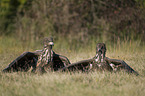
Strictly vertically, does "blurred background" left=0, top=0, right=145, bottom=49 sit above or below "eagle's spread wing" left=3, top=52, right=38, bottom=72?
above

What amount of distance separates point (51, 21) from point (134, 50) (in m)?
5.48

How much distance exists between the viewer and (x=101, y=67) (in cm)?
392

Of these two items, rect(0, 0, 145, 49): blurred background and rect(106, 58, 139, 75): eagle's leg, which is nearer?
rect(106, 58, 139, 75): eagle's leg

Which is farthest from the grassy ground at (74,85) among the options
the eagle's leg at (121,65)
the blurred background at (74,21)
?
the blurred background at (74,21)

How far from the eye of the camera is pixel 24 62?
4.17 m

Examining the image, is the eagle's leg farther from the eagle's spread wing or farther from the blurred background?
the blurred background

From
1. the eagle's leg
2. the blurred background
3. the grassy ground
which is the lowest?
the grassy ground

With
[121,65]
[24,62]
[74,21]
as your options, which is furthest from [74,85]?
[74,21]

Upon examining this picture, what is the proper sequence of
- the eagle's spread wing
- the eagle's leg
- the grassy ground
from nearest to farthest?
the grassy ground
the eagle's leg
the eagle's spread wing

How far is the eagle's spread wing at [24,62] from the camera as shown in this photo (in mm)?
3990

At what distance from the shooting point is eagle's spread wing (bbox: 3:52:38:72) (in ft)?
13.1

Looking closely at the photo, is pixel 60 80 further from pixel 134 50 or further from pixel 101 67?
pixel 134 50

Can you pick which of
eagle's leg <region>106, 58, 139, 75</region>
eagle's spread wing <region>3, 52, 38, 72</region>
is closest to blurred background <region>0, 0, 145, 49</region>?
eagle's spread wing <region>3, 52, 38, 72</region>

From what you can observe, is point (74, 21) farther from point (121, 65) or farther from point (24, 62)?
point (121, 65)
